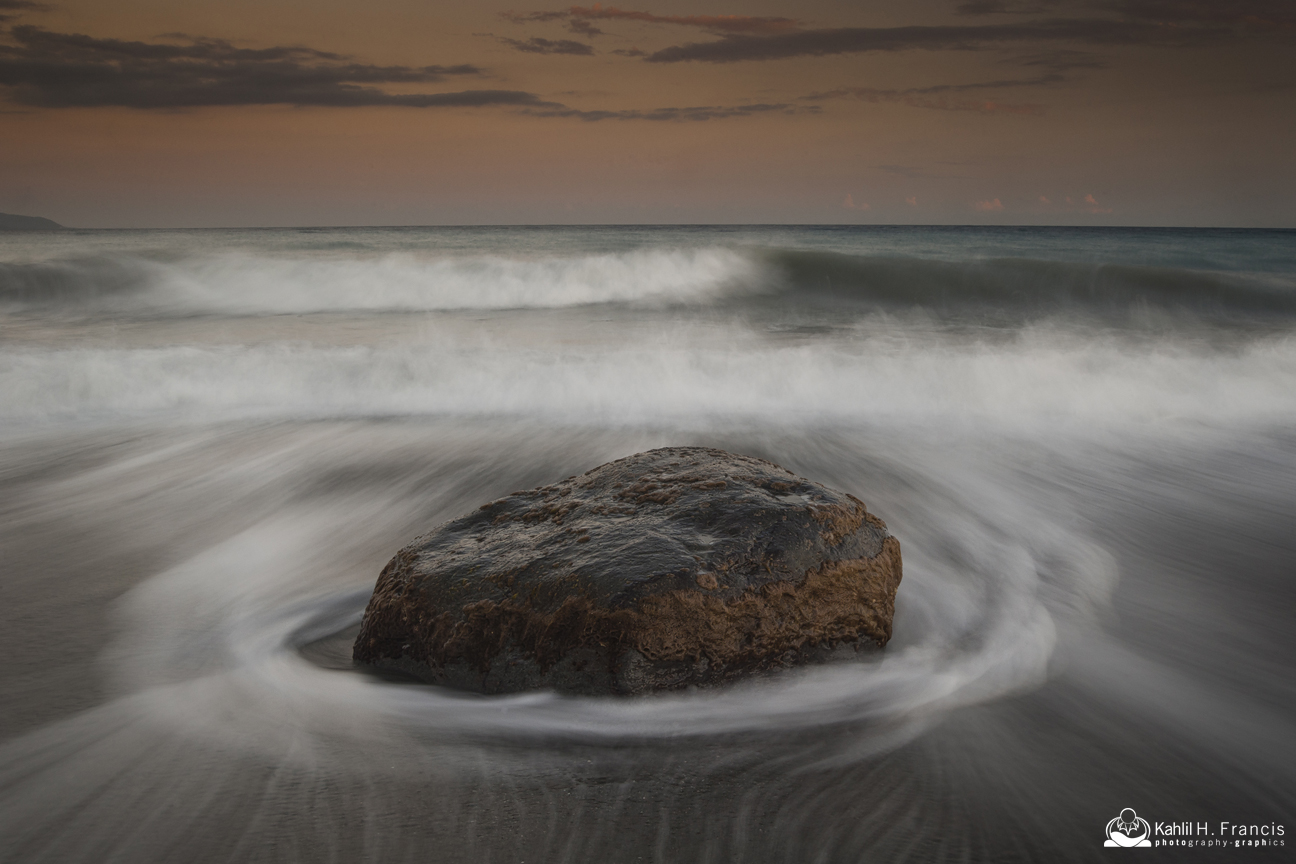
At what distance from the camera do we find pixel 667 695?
97.3 inches

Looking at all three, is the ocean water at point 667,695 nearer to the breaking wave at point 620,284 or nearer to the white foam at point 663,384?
the white foam at point 663,384

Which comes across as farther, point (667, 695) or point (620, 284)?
point (620, 284)

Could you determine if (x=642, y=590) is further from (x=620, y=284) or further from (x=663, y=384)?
(x=620, y=284)

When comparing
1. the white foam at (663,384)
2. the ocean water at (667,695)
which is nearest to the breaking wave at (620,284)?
the ocean water at (667,695)

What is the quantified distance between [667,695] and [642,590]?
1.06 ft

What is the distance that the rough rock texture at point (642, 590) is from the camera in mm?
2475

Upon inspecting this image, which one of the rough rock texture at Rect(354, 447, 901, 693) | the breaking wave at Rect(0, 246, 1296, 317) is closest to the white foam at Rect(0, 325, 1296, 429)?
the rough rock texture at Rect(354, 447, 901, 693)

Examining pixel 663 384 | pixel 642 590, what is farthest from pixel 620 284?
pixel 642 590

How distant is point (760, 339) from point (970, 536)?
6.97m

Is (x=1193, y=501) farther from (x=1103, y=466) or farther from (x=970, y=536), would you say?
(x=970, y=536)

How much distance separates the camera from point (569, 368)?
8234mm

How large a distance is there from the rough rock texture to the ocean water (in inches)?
4.5

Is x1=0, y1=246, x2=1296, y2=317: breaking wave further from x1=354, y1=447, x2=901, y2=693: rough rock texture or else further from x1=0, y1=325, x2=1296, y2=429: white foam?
x1=354, y1=447, x2=901, y2=693: rough rock texture

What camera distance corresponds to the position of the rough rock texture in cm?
247
